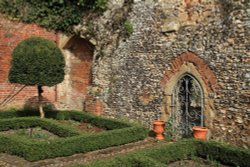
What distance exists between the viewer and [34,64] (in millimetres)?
8531

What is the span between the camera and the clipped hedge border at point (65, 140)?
21.4ft

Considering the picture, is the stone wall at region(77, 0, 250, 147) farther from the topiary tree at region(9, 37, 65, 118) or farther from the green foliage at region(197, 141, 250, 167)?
the topiary tree at region(9, 37, 65, 118)

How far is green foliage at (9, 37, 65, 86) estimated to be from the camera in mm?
8531

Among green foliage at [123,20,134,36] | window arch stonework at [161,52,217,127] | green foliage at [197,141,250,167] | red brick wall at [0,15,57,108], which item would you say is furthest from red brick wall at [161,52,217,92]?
red brick wall at [0,15,57,108]

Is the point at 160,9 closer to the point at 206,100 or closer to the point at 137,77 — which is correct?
the point at 137,77

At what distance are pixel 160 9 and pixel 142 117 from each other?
313cm

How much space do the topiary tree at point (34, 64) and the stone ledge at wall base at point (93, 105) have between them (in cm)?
242

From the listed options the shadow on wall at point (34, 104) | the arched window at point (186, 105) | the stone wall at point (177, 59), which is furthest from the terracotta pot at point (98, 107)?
the arched window at point (186, 105)

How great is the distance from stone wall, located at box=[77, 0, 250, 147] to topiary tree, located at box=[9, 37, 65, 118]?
2.32 m

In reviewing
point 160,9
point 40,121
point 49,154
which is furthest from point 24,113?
point 160,9

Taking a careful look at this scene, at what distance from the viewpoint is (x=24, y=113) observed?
34.9 feet

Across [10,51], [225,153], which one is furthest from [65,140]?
[10,51]

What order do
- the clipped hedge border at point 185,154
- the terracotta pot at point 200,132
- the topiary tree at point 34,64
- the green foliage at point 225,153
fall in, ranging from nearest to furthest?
the clipped hedge border at point 185,154, the green foliage at point 225,153, the terracotta pot at point 200,132, the topiary tree at point 34,64

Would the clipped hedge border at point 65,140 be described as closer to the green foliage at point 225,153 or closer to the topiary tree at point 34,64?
the topiary tree at point 34,64
